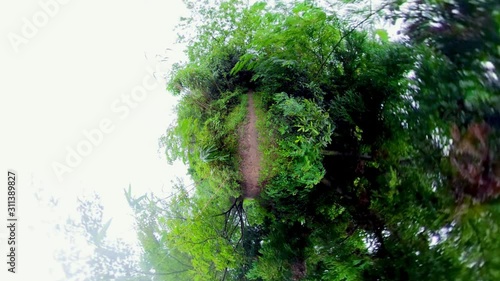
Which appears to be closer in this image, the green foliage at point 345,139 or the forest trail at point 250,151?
the green foliage at point 345,139

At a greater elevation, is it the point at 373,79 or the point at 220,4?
the point at 220,4

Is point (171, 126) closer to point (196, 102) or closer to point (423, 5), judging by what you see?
point (196, 102)

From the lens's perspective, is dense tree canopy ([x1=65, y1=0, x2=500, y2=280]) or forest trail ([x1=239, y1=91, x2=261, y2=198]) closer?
dense tree canopy ([x1=65, y1=0, x2=500, y2=280])

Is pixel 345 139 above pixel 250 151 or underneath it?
underneath

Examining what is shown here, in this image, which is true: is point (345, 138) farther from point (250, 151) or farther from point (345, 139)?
point (250, 151)

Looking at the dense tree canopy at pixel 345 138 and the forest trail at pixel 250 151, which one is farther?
the forest trail at pixel 250 151

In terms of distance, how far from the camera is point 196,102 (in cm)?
276

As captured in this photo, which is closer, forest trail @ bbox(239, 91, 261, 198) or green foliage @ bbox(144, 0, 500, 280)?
green foliage @ bbox(144, 0, 500, 280)

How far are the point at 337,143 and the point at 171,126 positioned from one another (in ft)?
4.42

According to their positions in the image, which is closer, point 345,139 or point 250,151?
point 250,151

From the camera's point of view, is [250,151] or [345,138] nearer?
[250,151]

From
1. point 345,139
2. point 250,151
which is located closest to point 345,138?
point 345,139

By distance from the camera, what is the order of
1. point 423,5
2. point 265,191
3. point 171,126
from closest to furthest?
1. point 423,5
2. point 265,191
3. point 171,126

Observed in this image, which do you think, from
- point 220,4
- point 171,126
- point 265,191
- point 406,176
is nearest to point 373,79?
point 406,176
